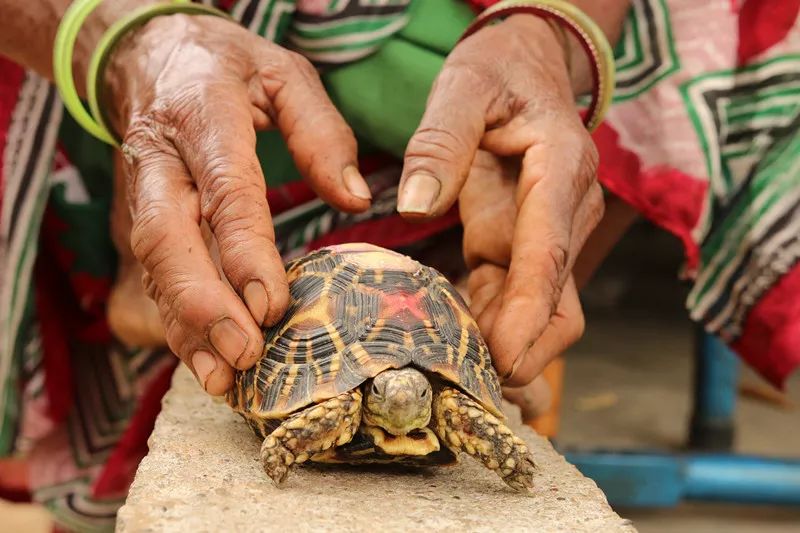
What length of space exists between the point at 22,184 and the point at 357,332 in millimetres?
835

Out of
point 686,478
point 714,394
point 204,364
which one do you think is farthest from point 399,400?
point 714,394

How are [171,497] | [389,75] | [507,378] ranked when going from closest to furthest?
[171,497] → [507,378] → [389,75]

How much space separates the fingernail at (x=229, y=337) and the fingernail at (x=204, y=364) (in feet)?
0.15

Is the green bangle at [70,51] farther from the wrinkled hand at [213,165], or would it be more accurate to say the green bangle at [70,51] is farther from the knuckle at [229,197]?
the knuckle at [229,197]

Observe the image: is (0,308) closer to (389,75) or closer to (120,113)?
(120,113)

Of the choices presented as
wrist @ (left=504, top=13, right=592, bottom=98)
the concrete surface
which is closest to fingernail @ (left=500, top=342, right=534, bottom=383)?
the concrete surface

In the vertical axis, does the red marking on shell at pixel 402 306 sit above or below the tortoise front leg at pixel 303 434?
above

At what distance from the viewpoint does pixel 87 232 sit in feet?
5.76

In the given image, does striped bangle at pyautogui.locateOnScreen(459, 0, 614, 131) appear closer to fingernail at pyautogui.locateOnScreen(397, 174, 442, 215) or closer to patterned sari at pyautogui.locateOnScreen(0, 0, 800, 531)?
patterned sari at pyautogui.locateOnScreen(0, 0, 800, 531)

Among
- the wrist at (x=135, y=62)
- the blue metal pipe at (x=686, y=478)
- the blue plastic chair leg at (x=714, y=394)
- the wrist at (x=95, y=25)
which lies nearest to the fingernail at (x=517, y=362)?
the wrist at (x=135, y=62)

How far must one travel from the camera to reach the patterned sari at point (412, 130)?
1.56m

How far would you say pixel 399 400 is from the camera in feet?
3.25

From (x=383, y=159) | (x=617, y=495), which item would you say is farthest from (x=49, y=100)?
(x=617, y=495)

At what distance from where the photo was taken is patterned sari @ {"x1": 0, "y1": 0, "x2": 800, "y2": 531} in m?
1.56
